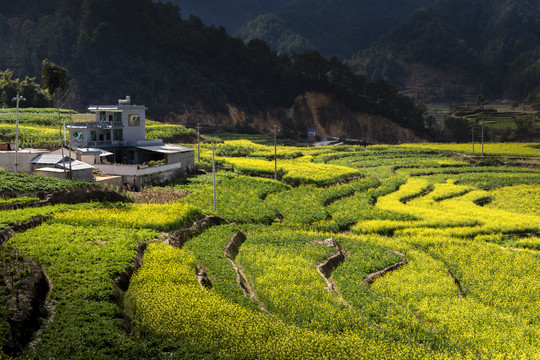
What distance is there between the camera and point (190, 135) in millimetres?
83438

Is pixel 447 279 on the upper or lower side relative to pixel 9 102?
lower

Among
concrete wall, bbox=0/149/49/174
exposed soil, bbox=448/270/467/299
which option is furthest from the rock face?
exposed soil, bbox=448/270/467/299

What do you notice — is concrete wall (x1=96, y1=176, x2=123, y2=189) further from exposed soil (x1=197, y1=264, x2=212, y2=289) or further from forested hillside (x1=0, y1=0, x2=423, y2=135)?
forested hillside (x1=0, y1=0, x2=423, y2=135)

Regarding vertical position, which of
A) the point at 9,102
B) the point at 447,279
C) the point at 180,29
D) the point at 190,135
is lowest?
the point at 447,279

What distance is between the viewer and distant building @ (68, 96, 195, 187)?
47.5 meters

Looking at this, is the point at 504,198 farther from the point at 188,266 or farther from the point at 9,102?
the point at 9,102

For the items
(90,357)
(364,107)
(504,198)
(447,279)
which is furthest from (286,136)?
(90,357)

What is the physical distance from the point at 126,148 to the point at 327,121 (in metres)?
85.1

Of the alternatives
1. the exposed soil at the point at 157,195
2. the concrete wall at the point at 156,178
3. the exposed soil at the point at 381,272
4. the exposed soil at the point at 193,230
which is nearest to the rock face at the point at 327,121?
the concrete wall at the point at 156,178

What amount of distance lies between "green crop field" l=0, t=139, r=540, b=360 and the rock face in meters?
82.8

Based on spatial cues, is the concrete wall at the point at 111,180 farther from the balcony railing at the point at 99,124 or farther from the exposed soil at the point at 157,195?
the balcony railing at the point at 99,124

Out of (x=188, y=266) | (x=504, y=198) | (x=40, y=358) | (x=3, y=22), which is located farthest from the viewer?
(x=3, y=22)

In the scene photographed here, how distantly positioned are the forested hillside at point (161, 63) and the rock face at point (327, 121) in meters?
2.33

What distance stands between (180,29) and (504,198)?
98.7m
